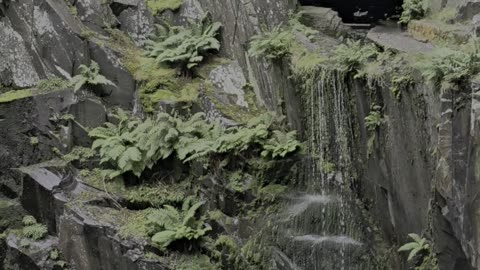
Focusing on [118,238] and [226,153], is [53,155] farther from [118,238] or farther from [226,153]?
[226,153]

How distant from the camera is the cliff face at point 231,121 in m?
6.97

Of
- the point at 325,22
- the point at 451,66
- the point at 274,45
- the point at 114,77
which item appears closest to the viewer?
the point at 451,66

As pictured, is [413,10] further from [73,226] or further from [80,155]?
[73,226]

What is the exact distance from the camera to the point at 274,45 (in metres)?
10.5

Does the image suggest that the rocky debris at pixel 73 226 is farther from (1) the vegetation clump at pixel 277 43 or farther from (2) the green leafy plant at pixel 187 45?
(1) the vegetation clump at pixel 277 43

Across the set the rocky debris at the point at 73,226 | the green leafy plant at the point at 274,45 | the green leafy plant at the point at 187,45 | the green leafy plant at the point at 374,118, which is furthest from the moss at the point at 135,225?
the green leafy plant at the point at 374,118

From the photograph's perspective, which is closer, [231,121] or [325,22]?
[231,121]

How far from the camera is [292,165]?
10.0 m

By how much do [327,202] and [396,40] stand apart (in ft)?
10.3

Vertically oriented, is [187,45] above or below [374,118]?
above

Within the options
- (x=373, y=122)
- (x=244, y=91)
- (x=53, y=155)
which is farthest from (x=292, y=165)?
(x=53, y=155)

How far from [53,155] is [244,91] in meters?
4.50

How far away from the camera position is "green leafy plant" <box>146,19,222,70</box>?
12.6 metres

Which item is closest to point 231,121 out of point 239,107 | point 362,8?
point 239,107
